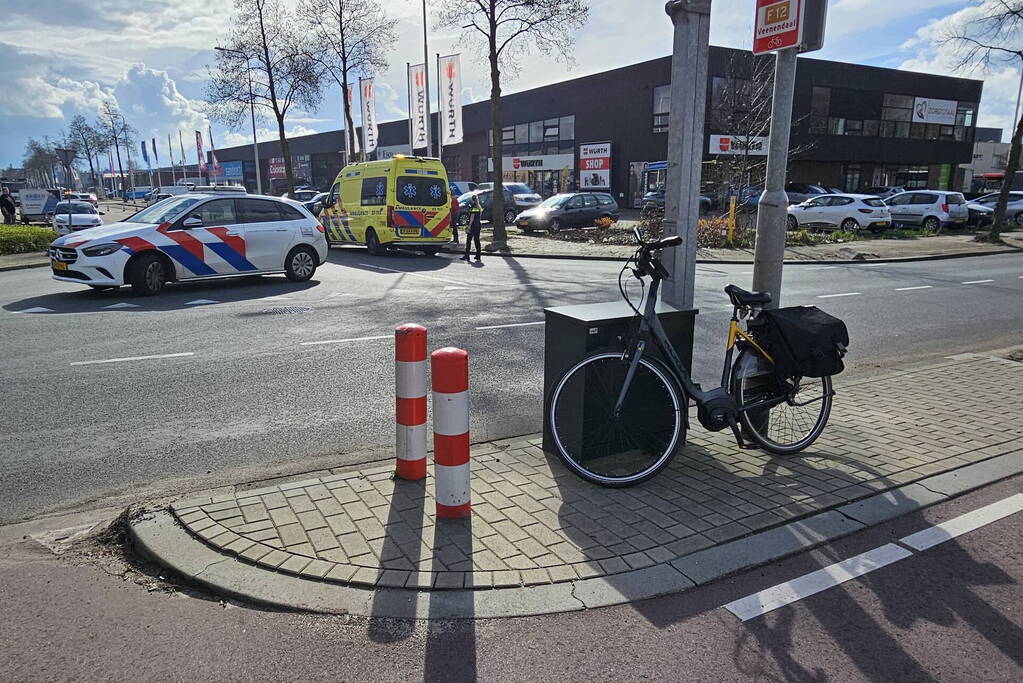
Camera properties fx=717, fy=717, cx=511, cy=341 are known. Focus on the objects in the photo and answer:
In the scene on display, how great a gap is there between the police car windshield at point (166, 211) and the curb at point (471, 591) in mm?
9061

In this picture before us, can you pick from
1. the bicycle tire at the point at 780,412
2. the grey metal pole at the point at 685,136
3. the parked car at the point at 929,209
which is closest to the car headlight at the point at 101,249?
the grey metal pole at the point at 685,136

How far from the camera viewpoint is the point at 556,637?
2.75 m

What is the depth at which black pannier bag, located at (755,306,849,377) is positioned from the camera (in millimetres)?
4258

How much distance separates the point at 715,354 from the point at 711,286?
5534 mm

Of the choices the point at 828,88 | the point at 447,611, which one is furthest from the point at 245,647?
the point at 828,88

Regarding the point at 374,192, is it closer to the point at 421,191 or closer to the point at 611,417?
the point at 421,191

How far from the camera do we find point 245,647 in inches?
105

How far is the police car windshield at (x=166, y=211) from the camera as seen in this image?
37.6 ft

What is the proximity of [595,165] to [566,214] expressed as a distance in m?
18.8

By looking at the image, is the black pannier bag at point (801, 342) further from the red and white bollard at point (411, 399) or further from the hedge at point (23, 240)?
the hedge at point (23, 240)

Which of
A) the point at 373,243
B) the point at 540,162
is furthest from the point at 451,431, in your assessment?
the point at 540,162

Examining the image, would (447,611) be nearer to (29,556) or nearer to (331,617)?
(331,617)

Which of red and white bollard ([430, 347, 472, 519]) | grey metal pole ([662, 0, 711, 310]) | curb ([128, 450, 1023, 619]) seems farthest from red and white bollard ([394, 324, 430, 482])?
grey metal pole ([662, 0, 711, 310])

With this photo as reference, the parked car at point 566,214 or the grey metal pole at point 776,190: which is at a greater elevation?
the grey metal pole at point 776,190
